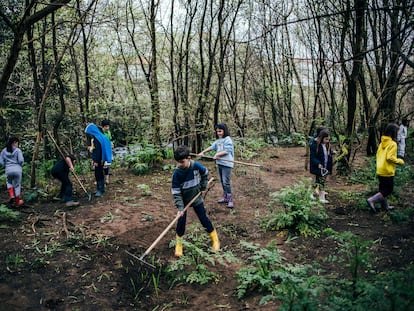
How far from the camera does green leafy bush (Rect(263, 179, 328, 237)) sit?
234 inches

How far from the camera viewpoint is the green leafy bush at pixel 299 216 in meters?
5.93

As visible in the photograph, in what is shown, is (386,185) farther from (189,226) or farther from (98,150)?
(98,150)

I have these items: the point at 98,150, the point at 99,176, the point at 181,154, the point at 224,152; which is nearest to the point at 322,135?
the point at 224,152

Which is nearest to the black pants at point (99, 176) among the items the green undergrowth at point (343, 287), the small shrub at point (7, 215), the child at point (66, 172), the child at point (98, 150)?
the child at point (98, 150)

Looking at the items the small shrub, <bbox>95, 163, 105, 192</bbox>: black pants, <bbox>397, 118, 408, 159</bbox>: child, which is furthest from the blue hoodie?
<bbox>397, 118, 408, 159</bbox>: child

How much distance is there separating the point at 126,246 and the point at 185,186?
159 cm

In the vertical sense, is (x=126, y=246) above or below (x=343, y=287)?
below

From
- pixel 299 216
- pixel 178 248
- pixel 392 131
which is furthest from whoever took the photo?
pixel 392 131

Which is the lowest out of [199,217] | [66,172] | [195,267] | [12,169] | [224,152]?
[195,267]

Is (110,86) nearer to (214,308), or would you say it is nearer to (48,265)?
(48,265)

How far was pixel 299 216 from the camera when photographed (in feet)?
19.8

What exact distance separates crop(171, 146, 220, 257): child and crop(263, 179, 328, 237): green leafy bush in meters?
1.38

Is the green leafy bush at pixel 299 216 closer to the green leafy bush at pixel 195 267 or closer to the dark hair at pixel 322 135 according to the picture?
the dark hair at pixel 322 135

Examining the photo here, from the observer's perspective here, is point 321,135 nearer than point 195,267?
No
